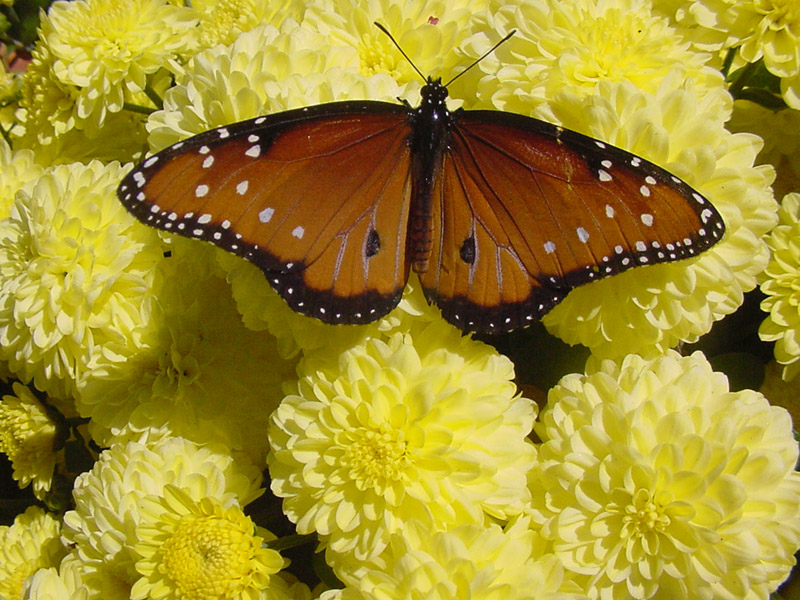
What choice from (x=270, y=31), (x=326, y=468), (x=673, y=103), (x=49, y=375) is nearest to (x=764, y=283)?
(x=673, y=103)

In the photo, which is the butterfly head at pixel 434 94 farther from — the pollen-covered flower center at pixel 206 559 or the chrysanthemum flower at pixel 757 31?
the pollen-covered flower center at pixel 206 559

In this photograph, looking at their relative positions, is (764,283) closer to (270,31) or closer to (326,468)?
(326,468)

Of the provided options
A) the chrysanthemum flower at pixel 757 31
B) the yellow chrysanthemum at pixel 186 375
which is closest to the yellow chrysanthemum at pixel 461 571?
the yellow chrysanthemum at pixel 186 375

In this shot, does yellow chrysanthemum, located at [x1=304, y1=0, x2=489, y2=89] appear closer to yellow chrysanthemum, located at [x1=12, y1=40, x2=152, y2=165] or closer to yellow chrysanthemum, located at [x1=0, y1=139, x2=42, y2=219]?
yellow chrysanthemum, located at [x1=12, y1=40, x2=152, y2=165]

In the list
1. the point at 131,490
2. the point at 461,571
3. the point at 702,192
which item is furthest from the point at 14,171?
the point at 702,192

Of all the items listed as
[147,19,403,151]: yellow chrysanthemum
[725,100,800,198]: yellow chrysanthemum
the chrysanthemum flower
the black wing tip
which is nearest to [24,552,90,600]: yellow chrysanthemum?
the black wing tip

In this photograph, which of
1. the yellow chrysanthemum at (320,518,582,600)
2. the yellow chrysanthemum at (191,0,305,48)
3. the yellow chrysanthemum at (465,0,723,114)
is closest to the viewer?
the yellow chrysanthemum at (320,518,582,600)

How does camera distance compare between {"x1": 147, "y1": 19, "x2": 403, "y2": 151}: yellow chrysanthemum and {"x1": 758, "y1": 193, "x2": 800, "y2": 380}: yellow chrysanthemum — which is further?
{"x1": 758, "y1": 193, "x2": 800, "y2": 380}: yellow chrysanthemum
